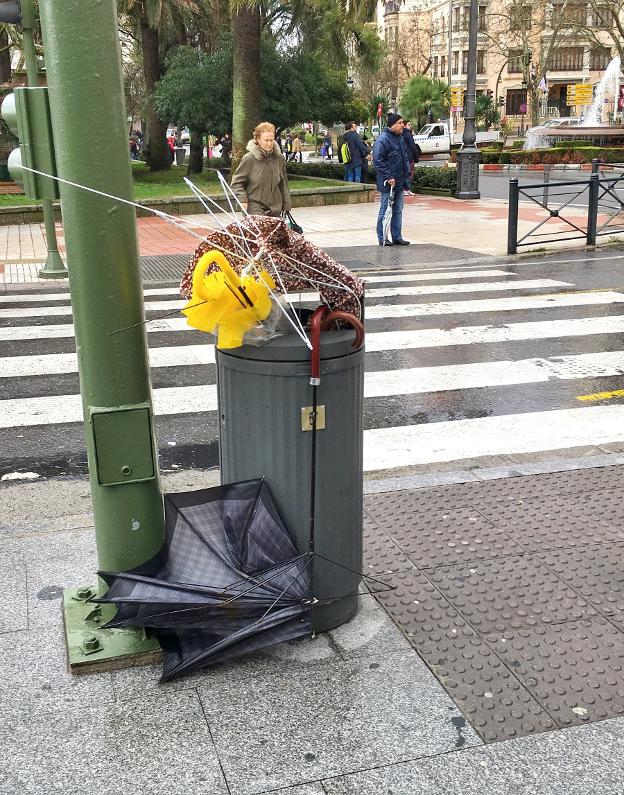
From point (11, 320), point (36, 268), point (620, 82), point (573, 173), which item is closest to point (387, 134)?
point (36, 268)

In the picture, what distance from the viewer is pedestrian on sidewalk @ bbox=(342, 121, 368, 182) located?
24766 mm

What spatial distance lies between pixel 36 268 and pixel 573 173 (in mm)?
26115

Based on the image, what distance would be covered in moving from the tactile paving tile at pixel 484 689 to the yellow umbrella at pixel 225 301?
143 centimetres

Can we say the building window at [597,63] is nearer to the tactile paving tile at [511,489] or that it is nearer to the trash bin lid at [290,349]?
the tactile paving tile at [511,489]

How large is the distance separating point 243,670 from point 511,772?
1041 millimetres

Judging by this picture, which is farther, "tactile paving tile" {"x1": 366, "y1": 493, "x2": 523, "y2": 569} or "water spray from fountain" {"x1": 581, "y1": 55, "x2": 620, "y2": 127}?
"water spray from fountain" {"x1": 581, "y1": 55, "x2": 620, "y2": 127}

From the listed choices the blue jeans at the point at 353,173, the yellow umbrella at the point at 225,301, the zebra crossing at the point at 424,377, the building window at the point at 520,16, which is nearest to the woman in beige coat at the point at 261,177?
the zebra crossing at the point at 424,377

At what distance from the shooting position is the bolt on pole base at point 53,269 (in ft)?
41.9

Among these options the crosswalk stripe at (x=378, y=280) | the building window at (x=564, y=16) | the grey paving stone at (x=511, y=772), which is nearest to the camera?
the grey paving stone at (x=511, y=772)

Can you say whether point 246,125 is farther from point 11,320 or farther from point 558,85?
point 558,85

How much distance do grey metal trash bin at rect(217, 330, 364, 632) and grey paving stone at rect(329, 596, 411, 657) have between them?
0.08 metres

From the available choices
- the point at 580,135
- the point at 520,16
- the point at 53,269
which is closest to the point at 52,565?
the point at 53,269

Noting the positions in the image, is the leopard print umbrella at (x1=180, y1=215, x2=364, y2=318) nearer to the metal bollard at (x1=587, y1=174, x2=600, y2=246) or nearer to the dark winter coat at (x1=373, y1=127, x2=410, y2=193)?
the dark winter coat at (x1=373, y1=127, x2=410, y2=193)

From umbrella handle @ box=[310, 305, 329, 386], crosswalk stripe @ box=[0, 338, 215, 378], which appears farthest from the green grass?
umbrella handle @ box=[310, 305, 329, 386]
